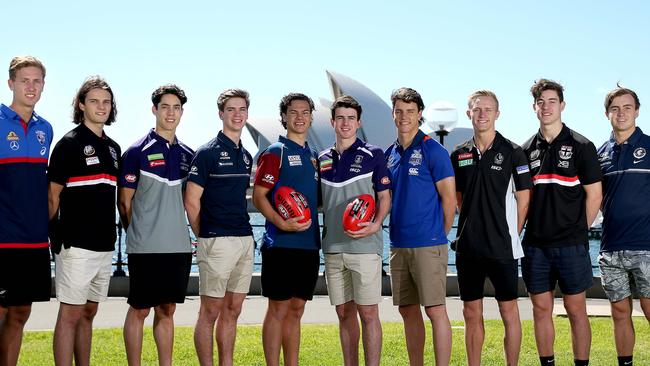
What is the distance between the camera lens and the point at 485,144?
20.1 ft

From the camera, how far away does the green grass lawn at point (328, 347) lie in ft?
24.6

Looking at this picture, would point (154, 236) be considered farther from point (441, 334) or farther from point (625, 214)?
point (625, 214)

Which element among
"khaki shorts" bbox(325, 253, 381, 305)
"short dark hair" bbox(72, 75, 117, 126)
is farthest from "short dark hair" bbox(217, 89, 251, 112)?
"khaki shorts" bbox(325, 253, 381, 305)

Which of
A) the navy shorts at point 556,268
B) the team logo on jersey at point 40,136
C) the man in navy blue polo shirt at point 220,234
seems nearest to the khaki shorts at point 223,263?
the man in navy blue polo shirt at point 220,234

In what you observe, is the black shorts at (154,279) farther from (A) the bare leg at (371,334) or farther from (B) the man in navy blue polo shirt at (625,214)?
(B) the man in navy blue polo shirt at (625,214)

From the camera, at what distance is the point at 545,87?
20.5 ft

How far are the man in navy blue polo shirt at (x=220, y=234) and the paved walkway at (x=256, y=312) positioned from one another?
15.0ft

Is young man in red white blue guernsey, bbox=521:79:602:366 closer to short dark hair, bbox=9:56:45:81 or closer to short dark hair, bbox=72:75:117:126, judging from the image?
short dark hair, bbox=72:75:117:126

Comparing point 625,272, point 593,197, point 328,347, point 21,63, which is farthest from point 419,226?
point 21,63

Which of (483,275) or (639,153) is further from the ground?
(639,153)

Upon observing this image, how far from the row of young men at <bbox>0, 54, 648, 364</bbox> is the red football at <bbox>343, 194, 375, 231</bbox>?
7cm

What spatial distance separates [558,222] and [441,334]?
1.30 m

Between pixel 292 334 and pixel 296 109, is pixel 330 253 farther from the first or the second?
pixel 296 109

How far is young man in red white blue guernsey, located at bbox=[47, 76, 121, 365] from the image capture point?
5.51 m
